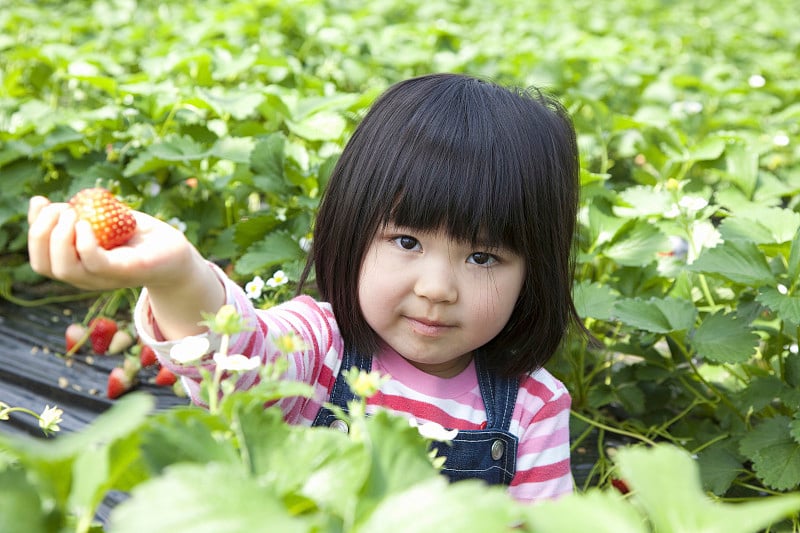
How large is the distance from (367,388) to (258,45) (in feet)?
8.81

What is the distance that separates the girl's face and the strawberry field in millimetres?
338

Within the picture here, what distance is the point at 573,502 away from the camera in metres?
0.56

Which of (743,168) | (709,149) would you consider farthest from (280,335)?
(709,149)

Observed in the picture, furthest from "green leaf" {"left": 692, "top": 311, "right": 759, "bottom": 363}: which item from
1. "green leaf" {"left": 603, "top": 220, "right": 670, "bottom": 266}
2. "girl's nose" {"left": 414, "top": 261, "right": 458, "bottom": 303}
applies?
"girl's nose" {"left": 414, "top": 261, "right": 458, "bottom": 303}

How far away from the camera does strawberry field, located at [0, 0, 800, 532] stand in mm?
577

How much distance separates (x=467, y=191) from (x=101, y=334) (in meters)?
1.15

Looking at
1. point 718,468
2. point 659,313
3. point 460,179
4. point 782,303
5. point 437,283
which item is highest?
point 460,179

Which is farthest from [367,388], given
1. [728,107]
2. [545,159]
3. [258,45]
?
[728,107]

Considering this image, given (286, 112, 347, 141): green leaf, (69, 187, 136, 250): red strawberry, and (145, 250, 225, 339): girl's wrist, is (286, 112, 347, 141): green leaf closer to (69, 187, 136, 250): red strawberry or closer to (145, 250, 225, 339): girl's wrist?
(145, 250, 225, 339): girl's wrist

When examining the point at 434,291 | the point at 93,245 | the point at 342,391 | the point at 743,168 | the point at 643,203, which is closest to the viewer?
the point at 93,245

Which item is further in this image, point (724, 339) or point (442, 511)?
point (724, 339)

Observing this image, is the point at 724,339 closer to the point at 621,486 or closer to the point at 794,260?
the point at 794,260

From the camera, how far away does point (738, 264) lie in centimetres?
150

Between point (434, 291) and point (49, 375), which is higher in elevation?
point (434, 291)
